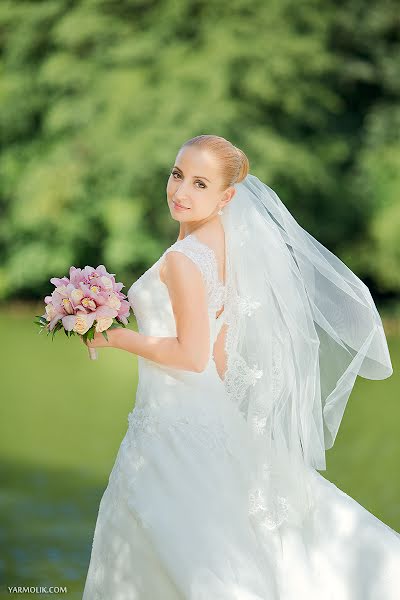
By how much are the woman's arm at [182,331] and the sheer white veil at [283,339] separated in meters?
0.21

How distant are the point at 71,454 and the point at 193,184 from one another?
16.2ft

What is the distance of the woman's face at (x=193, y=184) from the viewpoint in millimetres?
2945

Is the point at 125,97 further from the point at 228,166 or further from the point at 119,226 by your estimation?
the point at 228,166

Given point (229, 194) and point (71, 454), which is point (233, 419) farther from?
point (71, 454)

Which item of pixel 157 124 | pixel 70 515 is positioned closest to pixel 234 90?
pixel 157 124

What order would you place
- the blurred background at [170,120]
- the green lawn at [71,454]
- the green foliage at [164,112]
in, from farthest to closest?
the green foliage at [164,112], the blurred background at [170,120], the green lawn at [71,454]

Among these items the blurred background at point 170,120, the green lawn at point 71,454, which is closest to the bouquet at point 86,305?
the green lawn at point 71,454

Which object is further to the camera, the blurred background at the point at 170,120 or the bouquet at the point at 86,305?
the blurred background at the point at 170,120

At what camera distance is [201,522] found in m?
2.75

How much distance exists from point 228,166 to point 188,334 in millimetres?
535

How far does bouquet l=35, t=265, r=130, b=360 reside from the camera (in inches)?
110

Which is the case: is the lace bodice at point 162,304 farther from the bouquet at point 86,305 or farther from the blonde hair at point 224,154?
the blonde hair at point 224,154

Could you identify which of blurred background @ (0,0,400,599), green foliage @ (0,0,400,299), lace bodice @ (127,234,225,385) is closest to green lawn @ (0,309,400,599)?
lace bodice @ (127,234,225,385)

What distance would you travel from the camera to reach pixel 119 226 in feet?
66.3
